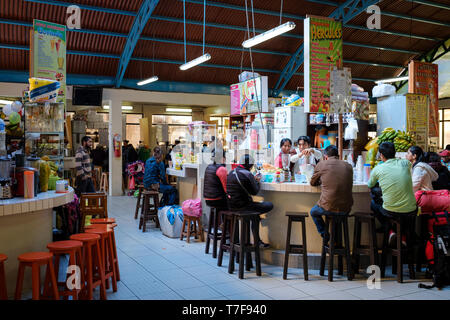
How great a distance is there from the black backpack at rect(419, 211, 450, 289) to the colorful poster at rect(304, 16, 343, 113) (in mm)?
2032

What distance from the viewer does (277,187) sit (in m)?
5.31

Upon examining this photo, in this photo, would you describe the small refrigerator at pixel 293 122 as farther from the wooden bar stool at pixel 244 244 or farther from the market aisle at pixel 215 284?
the wooden bar stool at pixel 244 244

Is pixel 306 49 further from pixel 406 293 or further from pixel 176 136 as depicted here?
pixel 176 136

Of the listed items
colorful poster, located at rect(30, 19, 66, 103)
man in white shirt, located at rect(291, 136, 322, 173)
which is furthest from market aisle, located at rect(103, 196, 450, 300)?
colorful poster, located at rect(30, 19, 66, 103)

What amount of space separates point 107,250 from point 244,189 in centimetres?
172

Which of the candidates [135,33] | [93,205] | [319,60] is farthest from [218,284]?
[135,33]

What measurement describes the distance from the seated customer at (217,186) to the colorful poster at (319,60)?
1464mm

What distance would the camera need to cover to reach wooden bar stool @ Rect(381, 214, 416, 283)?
4.66 metres

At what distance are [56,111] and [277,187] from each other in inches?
131

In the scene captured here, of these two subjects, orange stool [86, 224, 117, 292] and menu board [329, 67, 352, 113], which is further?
menu board [329, 67, 352, 113]

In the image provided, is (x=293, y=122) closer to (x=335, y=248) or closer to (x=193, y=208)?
(x=193, y=208)

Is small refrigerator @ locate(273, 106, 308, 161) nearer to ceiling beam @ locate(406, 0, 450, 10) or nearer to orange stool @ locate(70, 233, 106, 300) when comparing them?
orange stool @ locate(70, 233, 106, 300)

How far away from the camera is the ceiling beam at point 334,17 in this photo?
12.6 m

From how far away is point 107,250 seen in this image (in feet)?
14.6
